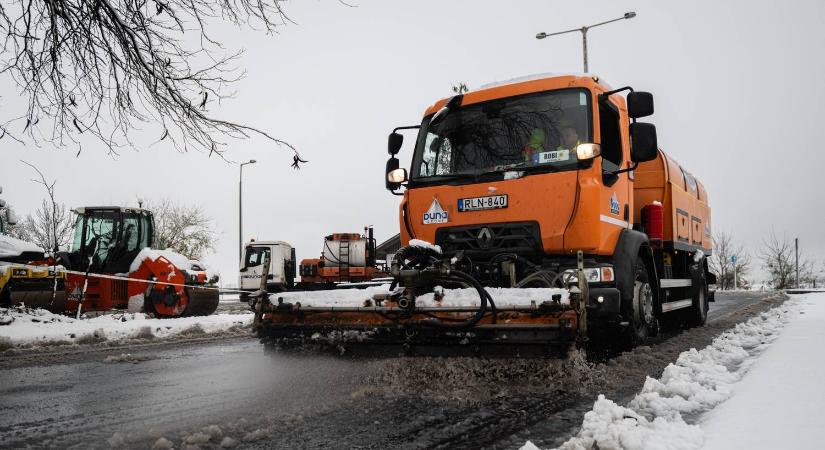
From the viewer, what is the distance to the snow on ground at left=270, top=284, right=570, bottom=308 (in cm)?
482

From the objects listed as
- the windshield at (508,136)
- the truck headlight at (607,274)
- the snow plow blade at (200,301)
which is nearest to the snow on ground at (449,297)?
the truck headlight at (607,274)

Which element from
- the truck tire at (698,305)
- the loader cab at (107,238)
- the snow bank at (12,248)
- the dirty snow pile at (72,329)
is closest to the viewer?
the dirty snow pile at (72,329)

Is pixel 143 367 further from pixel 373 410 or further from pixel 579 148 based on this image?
pixel 579 148

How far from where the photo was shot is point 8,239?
11.2m

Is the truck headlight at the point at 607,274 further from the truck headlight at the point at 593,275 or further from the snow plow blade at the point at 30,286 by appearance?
the snow plow blade at the point at 30,286

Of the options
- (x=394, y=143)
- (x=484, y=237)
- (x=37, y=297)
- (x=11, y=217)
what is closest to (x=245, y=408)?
(x=484, y=237)

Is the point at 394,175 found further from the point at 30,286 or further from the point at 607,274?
the point at 30,286

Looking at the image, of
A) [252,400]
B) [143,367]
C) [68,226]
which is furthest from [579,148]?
[68,226]

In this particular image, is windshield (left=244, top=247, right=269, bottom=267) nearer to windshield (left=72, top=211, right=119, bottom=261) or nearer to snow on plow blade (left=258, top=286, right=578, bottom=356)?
windshield (left=72, top=211, right=119, bottom=261)

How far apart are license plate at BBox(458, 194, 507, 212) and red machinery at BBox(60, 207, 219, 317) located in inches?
370

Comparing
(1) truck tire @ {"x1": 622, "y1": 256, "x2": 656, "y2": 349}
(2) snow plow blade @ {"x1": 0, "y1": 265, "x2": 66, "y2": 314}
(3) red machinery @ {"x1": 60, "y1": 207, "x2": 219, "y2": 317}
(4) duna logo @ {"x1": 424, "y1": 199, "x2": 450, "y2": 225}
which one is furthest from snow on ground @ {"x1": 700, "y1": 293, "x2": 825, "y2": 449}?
(3) red machinery @ {"x1": 60, "y1": 207, "x2": 219, "y2": 317}

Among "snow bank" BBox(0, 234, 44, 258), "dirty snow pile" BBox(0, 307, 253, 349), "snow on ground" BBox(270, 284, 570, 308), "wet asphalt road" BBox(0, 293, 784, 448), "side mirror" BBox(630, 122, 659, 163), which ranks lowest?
"wet asphalt road" BBox(0, 293, 784, 448)

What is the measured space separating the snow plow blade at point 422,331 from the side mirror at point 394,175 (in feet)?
6.12

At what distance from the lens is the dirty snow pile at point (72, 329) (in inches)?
357
